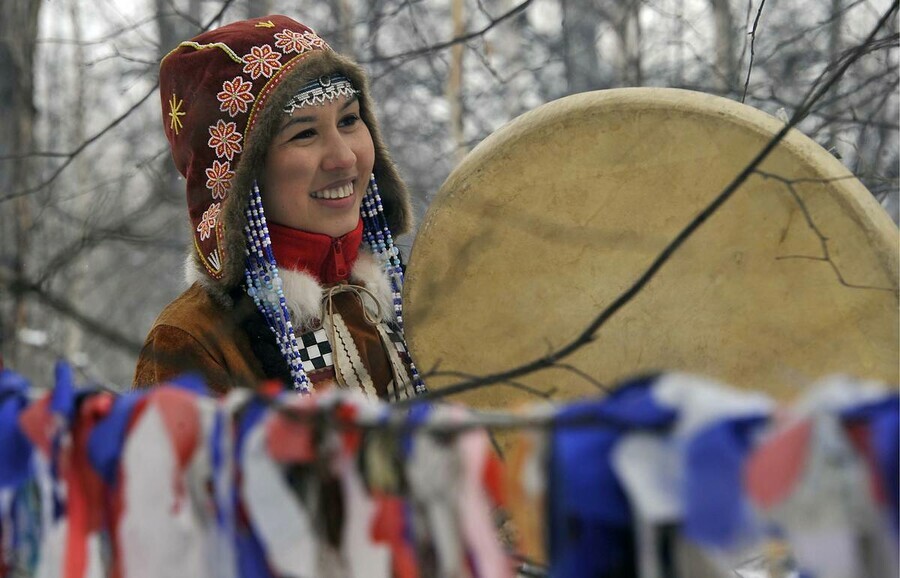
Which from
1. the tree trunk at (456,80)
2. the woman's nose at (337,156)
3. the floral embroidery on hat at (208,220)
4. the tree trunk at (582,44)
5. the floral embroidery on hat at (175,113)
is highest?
the tree trunk at (582,44)

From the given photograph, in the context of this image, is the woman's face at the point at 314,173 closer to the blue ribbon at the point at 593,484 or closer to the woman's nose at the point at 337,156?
Answer: the woman's nose at the point at 337,156

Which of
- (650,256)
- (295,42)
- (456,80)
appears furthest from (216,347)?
(456,80)

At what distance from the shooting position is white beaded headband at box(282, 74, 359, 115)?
2.45 m

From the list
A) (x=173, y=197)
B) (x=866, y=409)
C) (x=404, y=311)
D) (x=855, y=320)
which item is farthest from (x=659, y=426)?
(x=173, y=197)

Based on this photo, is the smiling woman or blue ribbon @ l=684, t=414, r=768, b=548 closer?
blue ribbon @ l=684, t=414, r=768, b=548

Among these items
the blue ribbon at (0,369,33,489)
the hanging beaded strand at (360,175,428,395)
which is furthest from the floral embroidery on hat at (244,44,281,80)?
the blue ribbon at (0,369,33,489)

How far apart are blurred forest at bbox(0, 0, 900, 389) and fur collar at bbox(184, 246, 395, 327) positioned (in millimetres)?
665

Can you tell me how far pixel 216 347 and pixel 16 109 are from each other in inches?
145

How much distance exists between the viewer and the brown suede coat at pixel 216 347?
229 cm

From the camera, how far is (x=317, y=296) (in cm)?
244

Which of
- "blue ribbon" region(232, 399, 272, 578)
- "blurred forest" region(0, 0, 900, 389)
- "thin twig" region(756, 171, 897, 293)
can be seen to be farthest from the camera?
"blurred forest" region(0, 0, 900, 389)

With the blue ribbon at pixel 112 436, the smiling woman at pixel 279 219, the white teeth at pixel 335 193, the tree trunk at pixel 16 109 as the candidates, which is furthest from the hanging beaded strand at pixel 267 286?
the tree trunk at pixel 16 109

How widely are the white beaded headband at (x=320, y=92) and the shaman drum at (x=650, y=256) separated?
1.36 ft

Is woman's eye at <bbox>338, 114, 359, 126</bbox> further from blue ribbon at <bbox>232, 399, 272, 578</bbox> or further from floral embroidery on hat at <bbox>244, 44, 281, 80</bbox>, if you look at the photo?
blue ribbon at <bbox>232, 399, 272, 578</bbox>
